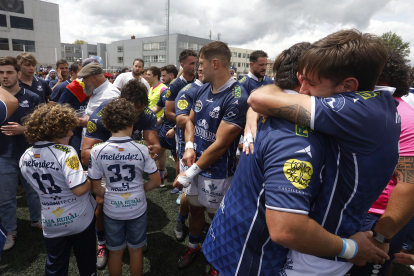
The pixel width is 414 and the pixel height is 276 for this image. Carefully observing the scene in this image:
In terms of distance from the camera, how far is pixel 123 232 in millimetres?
2314

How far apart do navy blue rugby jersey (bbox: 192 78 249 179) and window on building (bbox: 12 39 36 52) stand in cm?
4961

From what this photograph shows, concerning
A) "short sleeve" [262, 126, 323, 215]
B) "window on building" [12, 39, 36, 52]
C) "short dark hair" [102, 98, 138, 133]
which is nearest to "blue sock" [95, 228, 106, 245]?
"short dark hair" [102, 98, 138, 133]

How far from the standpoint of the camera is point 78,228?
2092mm

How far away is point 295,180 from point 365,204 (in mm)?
423

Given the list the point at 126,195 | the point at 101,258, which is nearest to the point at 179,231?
the point at 101,258

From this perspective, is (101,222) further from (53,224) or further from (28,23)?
(28,23)

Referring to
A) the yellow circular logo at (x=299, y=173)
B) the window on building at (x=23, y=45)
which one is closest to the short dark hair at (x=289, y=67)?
the yellow circular logo at (x=299, y=173)

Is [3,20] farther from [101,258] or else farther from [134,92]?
[101,258]

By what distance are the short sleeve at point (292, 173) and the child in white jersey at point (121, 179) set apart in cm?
156

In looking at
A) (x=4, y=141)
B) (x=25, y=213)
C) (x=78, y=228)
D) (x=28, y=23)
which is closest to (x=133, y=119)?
(x=78, y=228)

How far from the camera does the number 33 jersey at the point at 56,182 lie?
196cm

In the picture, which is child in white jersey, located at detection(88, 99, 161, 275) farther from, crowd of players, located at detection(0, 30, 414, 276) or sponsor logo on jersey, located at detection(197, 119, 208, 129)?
sponsor logo on jersey, located at detection(197, 119, 208, 129)

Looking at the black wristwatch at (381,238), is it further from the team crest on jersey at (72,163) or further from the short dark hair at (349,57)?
the team crest on jersey at (72,163)

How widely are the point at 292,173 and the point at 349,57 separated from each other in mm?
542
